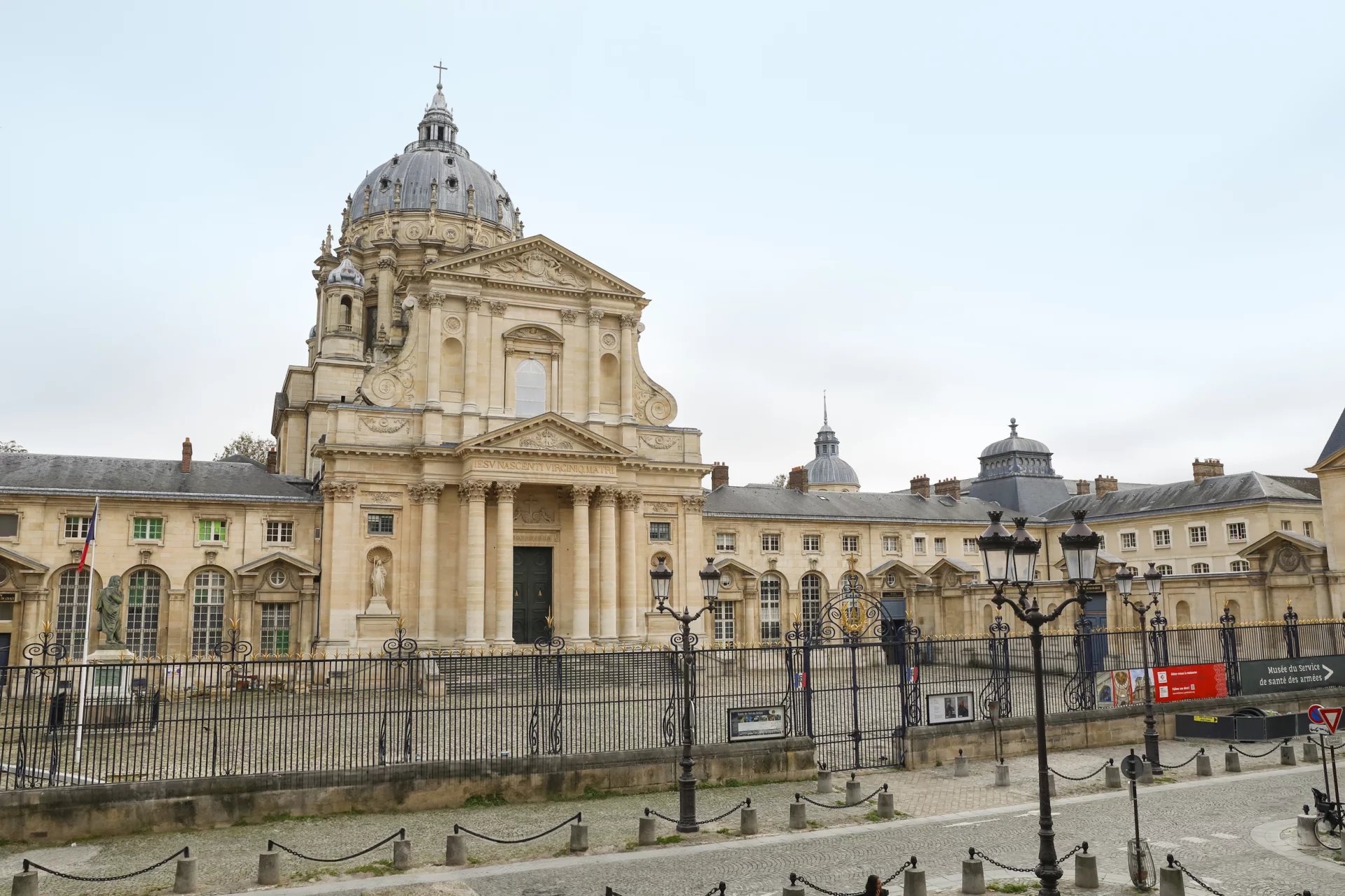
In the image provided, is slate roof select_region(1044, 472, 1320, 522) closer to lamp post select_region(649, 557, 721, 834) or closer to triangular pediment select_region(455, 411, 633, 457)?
triangular pediment select_region(455, 411, 633, 457)

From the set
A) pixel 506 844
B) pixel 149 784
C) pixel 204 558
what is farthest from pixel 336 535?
pixel 506 844

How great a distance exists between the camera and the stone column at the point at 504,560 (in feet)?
143

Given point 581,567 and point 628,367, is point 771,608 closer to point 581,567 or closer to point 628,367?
point 581,567

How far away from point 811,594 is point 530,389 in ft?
70.5

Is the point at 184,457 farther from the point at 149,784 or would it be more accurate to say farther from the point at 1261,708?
the point at 1261,708

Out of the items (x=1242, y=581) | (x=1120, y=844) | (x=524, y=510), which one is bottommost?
(x=1120, y=844)

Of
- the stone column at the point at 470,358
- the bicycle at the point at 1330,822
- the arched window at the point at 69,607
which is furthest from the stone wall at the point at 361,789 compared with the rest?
the arched window at the point at 69,607

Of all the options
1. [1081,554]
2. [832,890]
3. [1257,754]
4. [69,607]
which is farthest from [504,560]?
[1081,554]

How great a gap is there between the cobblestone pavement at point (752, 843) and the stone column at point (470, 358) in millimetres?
28518

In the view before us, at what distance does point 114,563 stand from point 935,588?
134 ft

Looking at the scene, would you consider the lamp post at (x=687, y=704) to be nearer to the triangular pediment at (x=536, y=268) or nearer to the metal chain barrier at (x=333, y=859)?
the metal chain barrier at (x=333, y=859)

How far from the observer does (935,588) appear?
54.6 metres

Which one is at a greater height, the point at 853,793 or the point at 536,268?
the point at 536,268

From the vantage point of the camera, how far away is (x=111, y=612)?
3134cm
